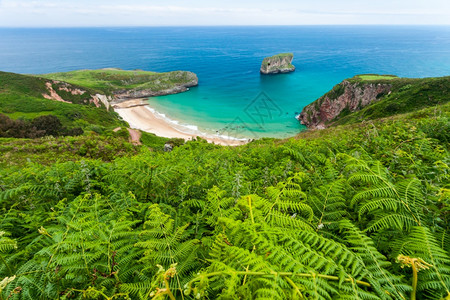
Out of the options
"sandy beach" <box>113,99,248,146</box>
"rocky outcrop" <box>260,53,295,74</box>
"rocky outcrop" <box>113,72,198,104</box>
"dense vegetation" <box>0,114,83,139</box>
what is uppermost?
"rocky outcrop" <box>260,53,295,74</box>

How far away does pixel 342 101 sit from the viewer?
185ft

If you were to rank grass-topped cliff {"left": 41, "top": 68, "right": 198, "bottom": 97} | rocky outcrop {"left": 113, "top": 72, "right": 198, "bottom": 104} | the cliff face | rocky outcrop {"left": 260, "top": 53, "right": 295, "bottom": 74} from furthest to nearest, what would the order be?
rocky outcrop {"left": 260, "top": 53, "right": 295, "bottom": 74} → grass-topped cliff {"left": 41, "top": 68, "right": 198, "bottom": 97} → rocky outcrop {"left": 113, "top": 72, "right": 198, "bottom": 104} → the cliff face

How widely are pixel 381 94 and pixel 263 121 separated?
2996 centimetres

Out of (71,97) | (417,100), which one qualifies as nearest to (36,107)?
(71,97)

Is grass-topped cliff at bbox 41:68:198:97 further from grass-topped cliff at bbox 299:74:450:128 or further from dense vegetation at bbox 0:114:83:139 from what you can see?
dense vegetation at bbox 0:114:83:139

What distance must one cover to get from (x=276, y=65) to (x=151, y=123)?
303 feet

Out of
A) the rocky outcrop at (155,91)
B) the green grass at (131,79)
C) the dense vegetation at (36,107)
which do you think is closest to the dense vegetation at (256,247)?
the dense vegetation at (36,107)

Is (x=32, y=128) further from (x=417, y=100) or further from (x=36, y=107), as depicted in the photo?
(x=417, y=100)

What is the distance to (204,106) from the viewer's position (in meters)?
76.4

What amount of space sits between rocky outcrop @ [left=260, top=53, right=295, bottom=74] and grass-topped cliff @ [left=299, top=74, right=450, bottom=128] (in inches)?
2673

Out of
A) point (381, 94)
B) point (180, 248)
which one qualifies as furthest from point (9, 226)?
point (381, 94)

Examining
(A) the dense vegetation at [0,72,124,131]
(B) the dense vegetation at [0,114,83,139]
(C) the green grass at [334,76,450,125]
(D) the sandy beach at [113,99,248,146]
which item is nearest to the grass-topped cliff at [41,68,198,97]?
(D) the sandy beach at [113,99,248,146]

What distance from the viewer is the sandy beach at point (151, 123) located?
5160cm

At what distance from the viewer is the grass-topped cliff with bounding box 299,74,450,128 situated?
1277 inches
